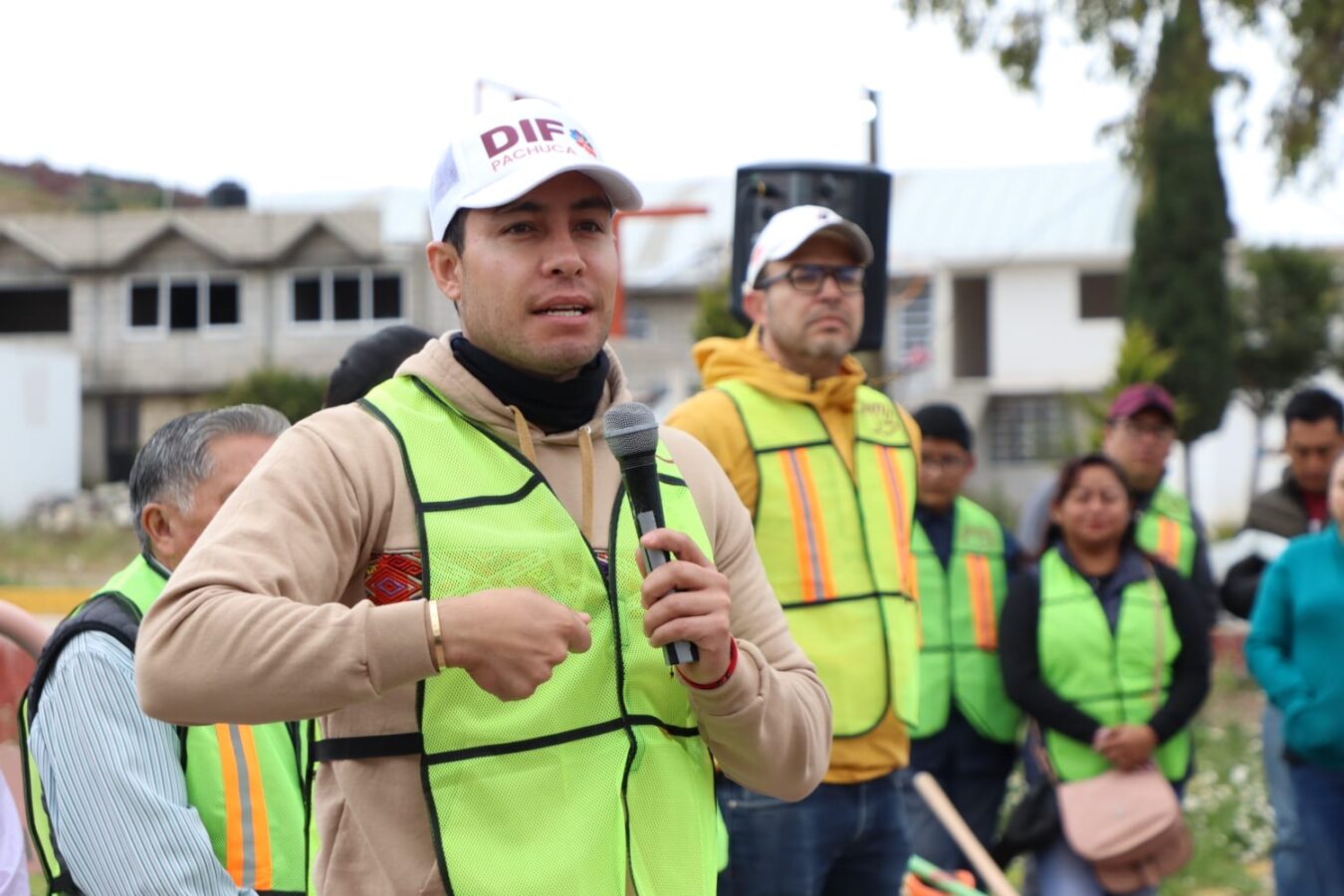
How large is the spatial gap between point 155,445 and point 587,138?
129 centimetres

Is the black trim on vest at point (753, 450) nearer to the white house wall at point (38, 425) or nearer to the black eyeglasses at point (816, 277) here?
the black eyeglasses at point (816, 277)

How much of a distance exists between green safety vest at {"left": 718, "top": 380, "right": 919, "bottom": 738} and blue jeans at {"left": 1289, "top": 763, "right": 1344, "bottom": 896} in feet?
7.74

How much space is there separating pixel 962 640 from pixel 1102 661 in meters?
0.62

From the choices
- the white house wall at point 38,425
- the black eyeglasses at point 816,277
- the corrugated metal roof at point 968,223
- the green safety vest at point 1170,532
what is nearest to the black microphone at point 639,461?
the black eyeglasses at point 816,277

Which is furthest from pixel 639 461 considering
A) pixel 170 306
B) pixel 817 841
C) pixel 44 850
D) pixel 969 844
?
pixel 170 306

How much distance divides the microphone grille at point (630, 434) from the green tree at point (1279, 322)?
96.3 ft

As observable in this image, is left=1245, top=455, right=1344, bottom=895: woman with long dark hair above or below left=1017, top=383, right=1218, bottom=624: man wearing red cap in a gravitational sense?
below

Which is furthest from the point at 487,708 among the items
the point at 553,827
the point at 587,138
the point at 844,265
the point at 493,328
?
the point at 844,265

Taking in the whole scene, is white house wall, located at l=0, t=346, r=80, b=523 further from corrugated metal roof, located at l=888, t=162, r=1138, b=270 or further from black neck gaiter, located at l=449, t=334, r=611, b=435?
black neck gaiter, located at l=449, t=334, r=611, b=435

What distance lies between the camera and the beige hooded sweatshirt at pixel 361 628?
2.19m

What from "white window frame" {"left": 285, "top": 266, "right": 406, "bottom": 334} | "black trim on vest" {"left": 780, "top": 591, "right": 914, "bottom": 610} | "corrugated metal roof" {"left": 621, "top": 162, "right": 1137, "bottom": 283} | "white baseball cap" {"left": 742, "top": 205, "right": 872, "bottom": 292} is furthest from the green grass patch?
"black trim on vest" {"left": 780, "top": 591, "right": 914, "bottom": 610}

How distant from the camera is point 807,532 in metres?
4.68

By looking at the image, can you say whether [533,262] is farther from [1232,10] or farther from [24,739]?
[1232,10]

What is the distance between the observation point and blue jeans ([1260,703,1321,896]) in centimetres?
691
